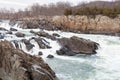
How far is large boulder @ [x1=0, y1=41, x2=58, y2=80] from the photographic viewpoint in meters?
9.78

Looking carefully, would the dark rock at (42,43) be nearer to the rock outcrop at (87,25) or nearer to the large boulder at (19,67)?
the large boulder at (19,67)

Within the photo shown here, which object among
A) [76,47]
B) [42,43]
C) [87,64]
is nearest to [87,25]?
[42,43]

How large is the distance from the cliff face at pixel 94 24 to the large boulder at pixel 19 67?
31.8m

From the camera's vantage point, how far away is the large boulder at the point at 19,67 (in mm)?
9777

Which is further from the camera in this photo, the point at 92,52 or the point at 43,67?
the point at 92,52

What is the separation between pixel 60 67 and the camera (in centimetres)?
1845

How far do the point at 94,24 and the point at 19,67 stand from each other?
34706mm

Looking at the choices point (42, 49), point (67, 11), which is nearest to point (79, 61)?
point (42, 49)

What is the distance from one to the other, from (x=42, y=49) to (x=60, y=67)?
20.3ft

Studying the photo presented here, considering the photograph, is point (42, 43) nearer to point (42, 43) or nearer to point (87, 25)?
point (42, 43)

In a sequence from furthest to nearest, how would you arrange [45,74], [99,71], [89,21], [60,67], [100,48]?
[89,21] → [100,48] → [60,67] → [99,71] → [45,74]

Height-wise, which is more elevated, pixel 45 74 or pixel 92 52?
pixel 45 74

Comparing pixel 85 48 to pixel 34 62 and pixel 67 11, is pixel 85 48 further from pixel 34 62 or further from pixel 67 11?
pixel 67 11

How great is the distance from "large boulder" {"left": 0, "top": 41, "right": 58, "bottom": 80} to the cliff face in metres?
31.8
